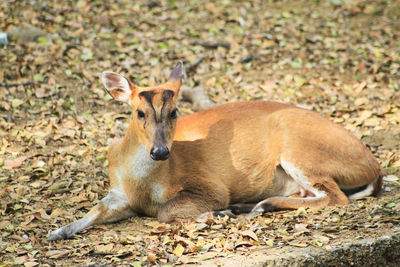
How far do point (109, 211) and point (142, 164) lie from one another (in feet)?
2.03

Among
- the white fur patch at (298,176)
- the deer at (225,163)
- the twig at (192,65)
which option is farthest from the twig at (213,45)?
the white fur patch at (298,176)

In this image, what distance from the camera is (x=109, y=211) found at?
5.57m

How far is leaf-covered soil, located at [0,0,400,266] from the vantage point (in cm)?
500

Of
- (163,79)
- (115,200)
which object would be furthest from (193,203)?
(163,79)

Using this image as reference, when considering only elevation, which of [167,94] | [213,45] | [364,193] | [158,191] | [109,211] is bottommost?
[364,193]

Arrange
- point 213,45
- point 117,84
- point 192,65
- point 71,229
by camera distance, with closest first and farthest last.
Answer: point 71,229 < point 117,84 < point 192,65 < point 213,45

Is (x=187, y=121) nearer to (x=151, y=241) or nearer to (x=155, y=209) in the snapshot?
(x=155, y=209)

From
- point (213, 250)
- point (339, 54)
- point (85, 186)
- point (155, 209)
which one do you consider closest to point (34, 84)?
point (85, 186)

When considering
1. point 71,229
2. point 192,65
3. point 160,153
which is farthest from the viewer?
point 192,65

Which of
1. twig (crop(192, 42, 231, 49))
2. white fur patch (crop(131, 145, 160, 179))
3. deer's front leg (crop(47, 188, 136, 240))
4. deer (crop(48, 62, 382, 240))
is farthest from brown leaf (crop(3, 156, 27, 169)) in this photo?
twig (crop(192, 42, 231, 49))

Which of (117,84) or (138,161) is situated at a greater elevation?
(117,84)

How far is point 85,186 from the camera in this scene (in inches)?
246

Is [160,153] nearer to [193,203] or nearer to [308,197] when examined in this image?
[193,203]

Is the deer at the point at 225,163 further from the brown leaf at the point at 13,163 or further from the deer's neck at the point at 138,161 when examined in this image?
the brown leaf at the point at 13,163
